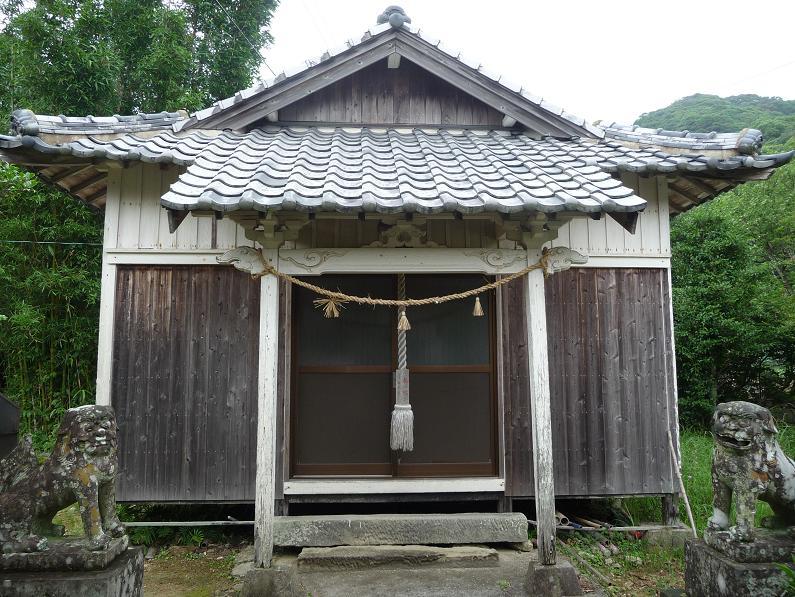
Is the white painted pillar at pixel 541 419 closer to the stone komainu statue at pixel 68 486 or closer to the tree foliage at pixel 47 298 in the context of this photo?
the stone komainu statue at pixel 68 486

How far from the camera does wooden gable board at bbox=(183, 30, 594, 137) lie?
5496 mm

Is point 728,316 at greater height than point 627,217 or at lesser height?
lesser

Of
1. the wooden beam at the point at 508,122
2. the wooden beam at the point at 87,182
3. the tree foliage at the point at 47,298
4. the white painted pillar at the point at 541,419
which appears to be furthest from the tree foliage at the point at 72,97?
the wooden beam at the point at 508,122

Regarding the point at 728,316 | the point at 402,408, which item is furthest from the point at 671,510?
the point at 728,316

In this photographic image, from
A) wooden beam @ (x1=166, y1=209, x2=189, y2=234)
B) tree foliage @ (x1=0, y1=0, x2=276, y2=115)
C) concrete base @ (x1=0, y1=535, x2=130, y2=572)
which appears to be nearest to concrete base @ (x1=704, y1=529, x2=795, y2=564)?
concrete base @ (x1=0, y1=535, x2=130, y2=572)

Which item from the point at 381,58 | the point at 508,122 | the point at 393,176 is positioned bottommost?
the point at 393,176

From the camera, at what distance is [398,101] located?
5.96 meters

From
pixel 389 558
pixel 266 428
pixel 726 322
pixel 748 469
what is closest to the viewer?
pixel 748 469

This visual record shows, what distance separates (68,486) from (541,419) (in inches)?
133

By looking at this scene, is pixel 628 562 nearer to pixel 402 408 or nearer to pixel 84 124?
pixel 402 408

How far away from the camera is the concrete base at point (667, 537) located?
17.5ft

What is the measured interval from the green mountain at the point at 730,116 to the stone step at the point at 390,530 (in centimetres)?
1594

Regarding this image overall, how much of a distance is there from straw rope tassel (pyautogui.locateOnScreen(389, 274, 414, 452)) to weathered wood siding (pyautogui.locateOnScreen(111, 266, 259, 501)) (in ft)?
4.89

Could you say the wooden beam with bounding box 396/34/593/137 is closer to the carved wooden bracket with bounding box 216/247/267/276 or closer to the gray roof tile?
the gray roof tile
